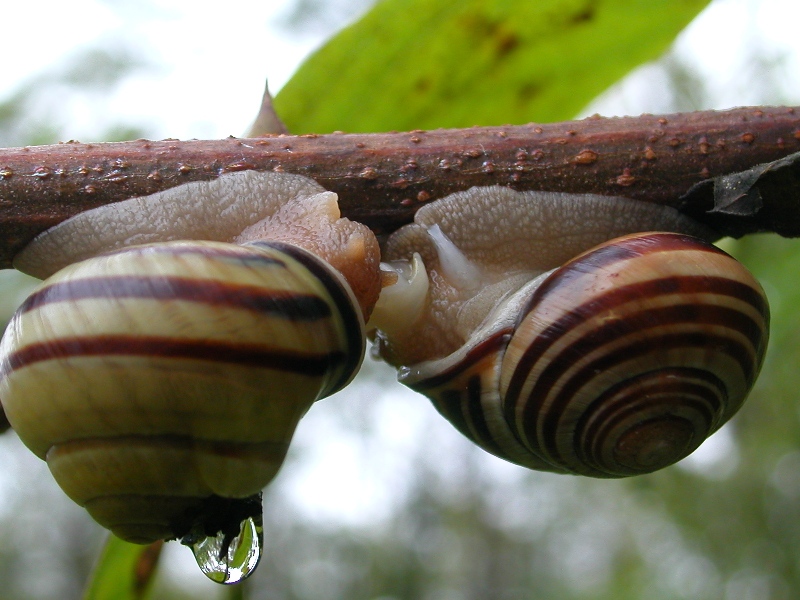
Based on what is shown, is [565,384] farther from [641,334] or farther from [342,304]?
[342,304]

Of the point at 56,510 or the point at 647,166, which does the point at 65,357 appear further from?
the point at 56,510

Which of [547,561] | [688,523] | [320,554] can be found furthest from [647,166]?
[320,554]

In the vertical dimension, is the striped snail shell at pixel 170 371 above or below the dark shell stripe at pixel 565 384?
above

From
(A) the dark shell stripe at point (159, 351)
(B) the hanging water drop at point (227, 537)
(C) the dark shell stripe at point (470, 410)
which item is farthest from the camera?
(C) the dark shell stripe at point (470, 410)

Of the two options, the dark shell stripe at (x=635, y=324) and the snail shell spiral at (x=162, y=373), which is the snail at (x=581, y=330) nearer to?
the dark shell stripe at (x=635, y=324)

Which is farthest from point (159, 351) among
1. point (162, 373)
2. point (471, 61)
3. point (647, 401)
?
point (471, 61)

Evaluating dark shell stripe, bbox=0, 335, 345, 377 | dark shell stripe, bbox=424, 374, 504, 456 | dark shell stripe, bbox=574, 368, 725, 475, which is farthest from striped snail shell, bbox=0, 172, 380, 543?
dark shell stripe, bbox=574, 368, 725, 475

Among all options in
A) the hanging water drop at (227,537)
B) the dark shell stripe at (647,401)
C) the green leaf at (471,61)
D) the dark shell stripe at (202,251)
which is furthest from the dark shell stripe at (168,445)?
the green leaf at (471,61)

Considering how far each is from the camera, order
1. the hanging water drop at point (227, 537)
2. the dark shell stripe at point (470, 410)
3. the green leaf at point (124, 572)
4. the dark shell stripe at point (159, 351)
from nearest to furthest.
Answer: the dark shell stripe at point (159, 351), the hanging water drop at point (227, 537), the dark shell stripe at point (470, 410), the green leaf at point (124, 572)
